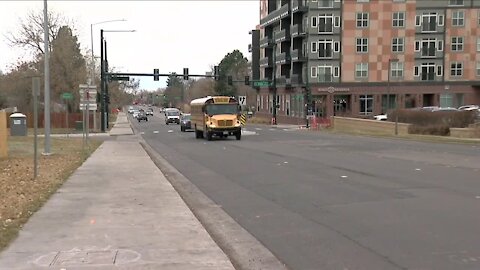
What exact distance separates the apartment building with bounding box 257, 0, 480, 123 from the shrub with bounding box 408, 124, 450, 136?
29.3 metres

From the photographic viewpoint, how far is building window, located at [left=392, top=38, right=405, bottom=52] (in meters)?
72.8

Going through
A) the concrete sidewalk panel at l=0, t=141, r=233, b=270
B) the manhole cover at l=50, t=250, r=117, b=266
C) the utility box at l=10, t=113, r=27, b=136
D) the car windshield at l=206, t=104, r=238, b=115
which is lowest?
the concrete sidewalk panel at l=0, t=141, r=233, b=270

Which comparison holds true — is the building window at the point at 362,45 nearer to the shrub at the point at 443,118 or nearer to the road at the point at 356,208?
the shrub at the point at 443,118

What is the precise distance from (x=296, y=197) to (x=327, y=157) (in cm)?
1039

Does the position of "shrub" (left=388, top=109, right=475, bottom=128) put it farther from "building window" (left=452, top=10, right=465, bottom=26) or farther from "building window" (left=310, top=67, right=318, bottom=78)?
"building window" (left=452, top=10, right=465, bottom=26)

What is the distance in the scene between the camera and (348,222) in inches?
352

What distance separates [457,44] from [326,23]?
17459mm

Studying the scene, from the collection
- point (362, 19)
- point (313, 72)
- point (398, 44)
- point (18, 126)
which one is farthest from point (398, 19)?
point (18, 126)

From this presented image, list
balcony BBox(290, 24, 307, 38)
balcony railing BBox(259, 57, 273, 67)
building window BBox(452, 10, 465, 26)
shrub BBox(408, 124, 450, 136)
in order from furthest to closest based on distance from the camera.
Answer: balcony railing BBox(259, 57, 273, 67) → balcony BBox(290, 24, 307, 38) → building window BBox(452, 10, 465, 26) → shrub BBox(408, 124, 450, 136)

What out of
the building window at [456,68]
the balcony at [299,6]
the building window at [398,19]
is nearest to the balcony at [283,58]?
the balcony at [299,6]

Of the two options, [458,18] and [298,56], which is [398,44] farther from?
[298,56]

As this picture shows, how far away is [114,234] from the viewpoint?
784 cm

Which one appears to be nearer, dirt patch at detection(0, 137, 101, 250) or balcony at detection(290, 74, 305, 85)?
dirt patch at detection(0, 137, 101, 250)

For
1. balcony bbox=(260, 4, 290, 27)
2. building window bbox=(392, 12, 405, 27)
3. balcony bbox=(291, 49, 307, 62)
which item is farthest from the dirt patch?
balcony bbox=(260, 4, 290, 27)
